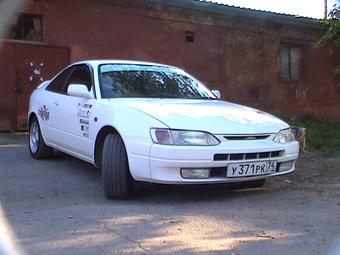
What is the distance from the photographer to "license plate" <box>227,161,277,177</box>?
5055 millimetres

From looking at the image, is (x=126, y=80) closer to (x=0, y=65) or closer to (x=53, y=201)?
(x=53, y=201)

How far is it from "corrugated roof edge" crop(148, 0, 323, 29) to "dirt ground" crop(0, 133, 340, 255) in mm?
7828

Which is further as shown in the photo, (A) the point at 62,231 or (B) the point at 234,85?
(B) the point at 234,85

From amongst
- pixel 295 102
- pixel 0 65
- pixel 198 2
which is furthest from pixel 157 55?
pixel 295 102

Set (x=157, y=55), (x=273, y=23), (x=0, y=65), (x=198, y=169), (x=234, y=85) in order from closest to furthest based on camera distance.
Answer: (x=198, y=169) < (x=0, y=65) < (x=157, y=55) < (x=234, y=85) < (x=273, y=23)

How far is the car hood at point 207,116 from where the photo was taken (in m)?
5.04

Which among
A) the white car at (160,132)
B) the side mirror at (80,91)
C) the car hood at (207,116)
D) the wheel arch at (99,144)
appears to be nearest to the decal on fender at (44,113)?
the white car at (160,132)

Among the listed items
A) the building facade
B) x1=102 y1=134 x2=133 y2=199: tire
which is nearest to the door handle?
the building facade

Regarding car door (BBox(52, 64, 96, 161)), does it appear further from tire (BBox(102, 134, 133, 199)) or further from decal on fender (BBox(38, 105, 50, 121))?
tire (BBox(102, 134, 133, 199))

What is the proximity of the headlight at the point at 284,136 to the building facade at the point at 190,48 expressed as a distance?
6.81 m

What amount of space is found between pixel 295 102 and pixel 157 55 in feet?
18.6

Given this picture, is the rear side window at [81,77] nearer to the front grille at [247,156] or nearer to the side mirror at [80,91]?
the side mirror at [80,91]

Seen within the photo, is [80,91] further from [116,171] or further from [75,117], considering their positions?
[116,171]

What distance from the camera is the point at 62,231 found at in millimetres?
4223
